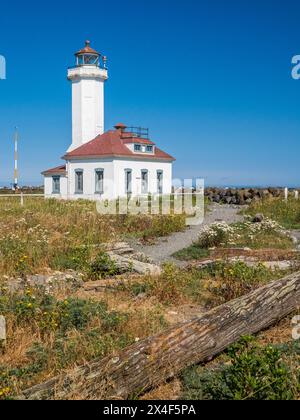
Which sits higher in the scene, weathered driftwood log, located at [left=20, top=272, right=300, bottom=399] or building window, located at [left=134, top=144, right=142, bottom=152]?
building window, located at [left=134, top=144, right=142, bottom=152]

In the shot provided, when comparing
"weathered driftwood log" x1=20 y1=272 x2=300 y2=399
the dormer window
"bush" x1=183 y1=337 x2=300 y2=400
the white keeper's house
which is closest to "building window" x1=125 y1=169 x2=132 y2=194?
the white keeper's house

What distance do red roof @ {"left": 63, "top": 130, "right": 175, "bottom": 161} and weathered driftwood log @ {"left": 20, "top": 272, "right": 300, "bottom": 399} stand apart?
26.2 meters

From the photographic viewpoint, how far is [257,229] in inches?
611

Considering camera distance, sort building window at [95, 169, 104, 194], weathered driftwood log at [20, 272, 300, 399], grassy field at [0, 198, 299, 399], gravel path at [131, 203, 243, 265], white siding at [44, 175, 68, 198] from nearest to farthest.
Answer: weathered driftwood log at [20, 272, 300, 399] < grassy field at [0, 198, 299, 399] < gravel path at [131, 203, 243, 265] < building window at [95, 169, 104, 194] < white siding at [44, 175, 68, 198]

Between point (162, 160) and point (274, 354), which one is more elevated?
point (162, 160)

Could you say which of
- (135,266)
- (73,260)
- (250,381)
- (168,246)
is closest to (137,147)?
(168,246)

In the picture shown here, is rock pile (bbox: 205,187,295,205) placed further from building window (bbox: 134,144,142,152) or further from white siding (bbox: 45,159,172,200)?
building window (bbox: 134,144,142,152)

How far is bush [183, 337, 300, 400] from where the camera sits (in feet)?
14.0

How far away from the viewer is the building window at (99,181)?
32.3 m

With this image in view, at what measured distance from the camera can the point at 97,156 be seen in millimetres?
32219

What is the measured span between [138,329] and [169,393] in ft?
4.08

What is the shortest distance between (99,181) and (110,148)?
7.45ft

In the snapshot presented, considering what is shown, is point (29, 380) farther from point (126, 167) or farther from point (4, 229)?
point (126, 167)
